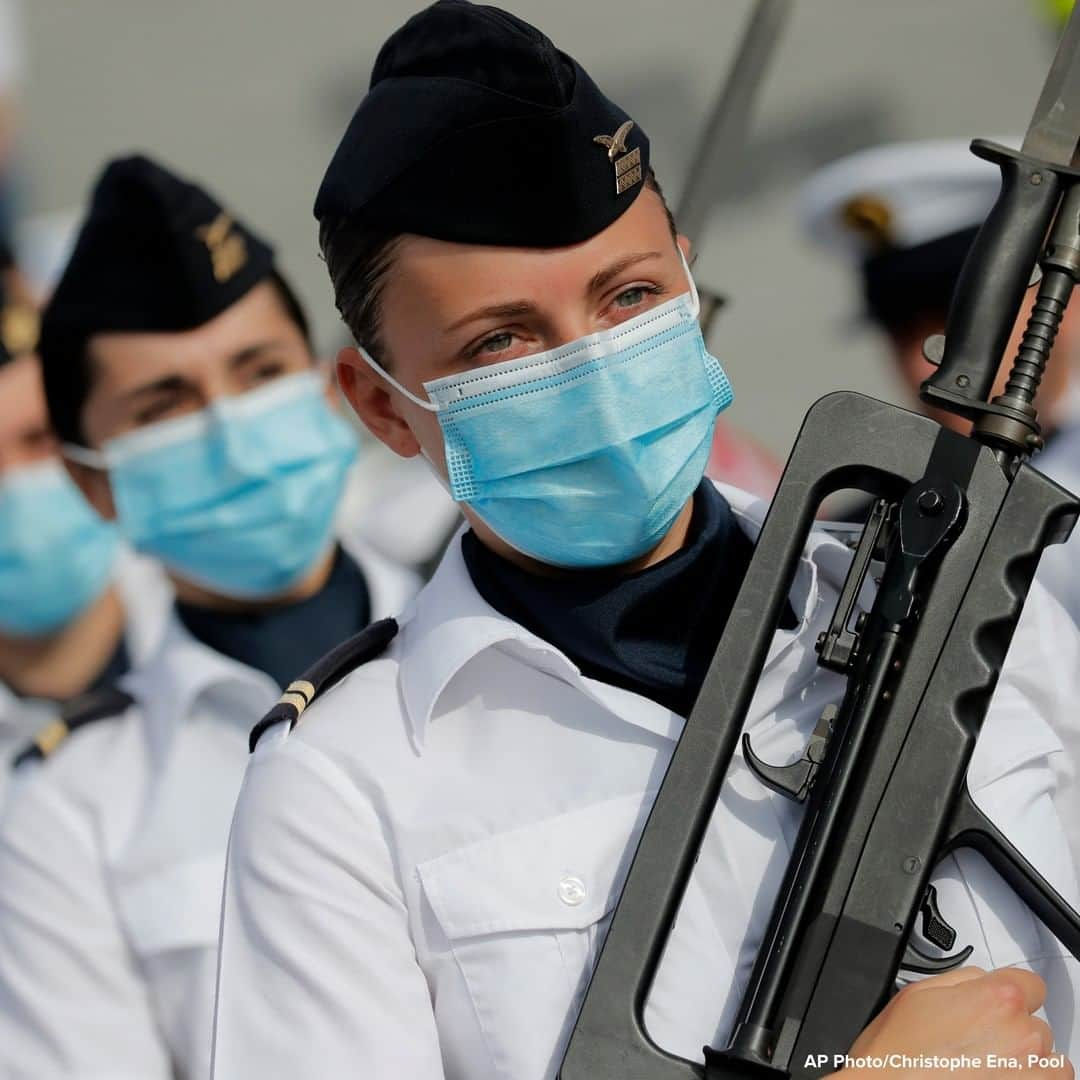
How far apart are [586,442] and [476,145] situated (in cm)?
32

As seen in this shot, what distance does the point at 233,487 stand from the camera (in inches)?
117

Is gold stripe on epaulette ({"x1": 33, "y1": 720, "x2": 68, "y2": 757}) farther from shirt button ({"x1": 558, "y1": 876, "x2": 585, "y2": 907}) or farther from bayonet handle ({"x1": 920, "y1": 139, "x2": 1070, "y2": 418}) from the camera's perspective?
bayonet handle ({"x1": 920, "y1": 139, "x2": 1070, "y2": 418})

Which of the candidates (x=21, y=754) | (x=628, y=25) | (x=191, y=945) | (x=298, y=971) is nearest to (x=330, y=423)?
(x=21, y=754)

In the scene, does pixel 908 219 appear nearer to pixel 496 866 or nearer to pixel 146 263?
pixel 146 263

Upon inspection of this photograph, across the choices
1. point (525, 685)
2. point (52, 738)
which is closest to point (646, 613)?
point (525, 685)

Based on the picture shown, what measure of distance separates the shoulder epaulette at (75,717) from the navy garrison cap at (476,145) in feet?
4.44

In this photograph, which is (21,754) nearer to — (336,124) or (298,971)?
(298,971)

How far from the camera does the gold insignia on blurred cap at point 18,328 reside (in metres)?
3.69

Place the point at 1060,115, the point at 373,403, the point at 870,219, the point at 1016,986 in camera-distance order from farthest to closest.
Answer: the point at 870,219
the point at 373,403
the point at 1060,115
the point at 1016,986

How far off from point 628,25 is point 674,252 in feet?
11.2

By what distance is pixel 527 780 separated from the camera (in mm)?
1685

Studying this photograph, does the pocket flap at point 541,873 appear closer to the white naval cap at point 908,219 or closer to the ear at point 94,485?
the ear at point 94,485

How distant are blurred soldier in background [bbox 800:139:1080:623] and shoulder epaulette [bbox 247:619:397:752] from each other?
4.98 ft

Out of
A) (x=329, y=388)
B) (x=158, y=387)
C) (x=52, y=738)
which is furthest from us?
(x=329, y=388)
